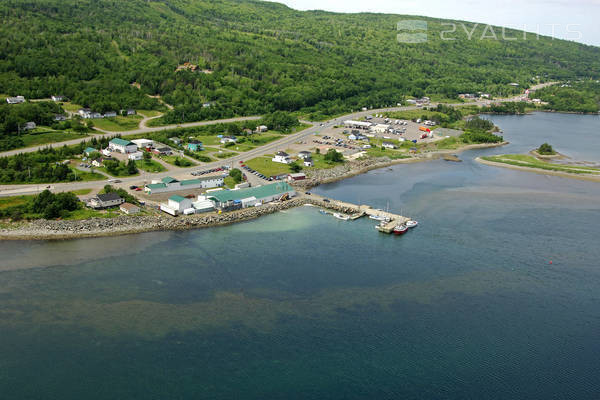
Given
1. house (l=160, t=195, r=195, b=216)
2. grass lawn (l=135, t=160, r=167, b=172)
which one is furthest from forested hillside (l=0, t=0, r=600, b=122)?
house (l=160, t=195, r=195, b=216)

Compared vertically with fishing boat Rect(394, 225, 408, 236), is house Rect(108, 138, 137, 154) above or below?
above

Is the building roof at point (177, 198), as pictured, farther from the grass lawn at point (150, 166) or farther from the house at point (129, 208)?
the grass lawn at point (150, 166)

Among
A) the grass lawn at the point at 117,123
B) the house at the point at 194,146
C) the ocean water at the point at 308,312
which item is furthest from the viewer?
the grass lawn at the point at 117,123

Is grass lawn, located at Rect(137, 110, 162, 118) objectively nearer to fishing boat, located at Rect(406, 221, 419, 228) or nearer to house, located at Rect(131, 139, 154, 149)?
house, located at Rect(131, 139, 154, 149)

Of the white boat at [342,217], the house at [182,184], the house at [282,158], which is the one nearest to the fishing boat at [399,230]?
the white boat at [342,217]

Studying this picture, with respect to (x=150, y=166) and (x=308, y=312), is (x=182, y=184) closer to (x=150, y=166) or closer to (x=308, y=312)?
(x=150, y=166)

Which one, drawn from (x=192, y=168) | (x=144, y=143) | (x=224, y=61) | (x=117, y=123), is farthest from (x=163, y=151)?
(x=224, y=61)

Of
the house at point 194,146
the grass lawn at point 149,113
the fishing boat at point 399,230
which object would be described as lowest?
the fishing boat at point 399,230

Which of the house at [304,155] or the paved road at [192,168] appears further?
the house at [304,155]
